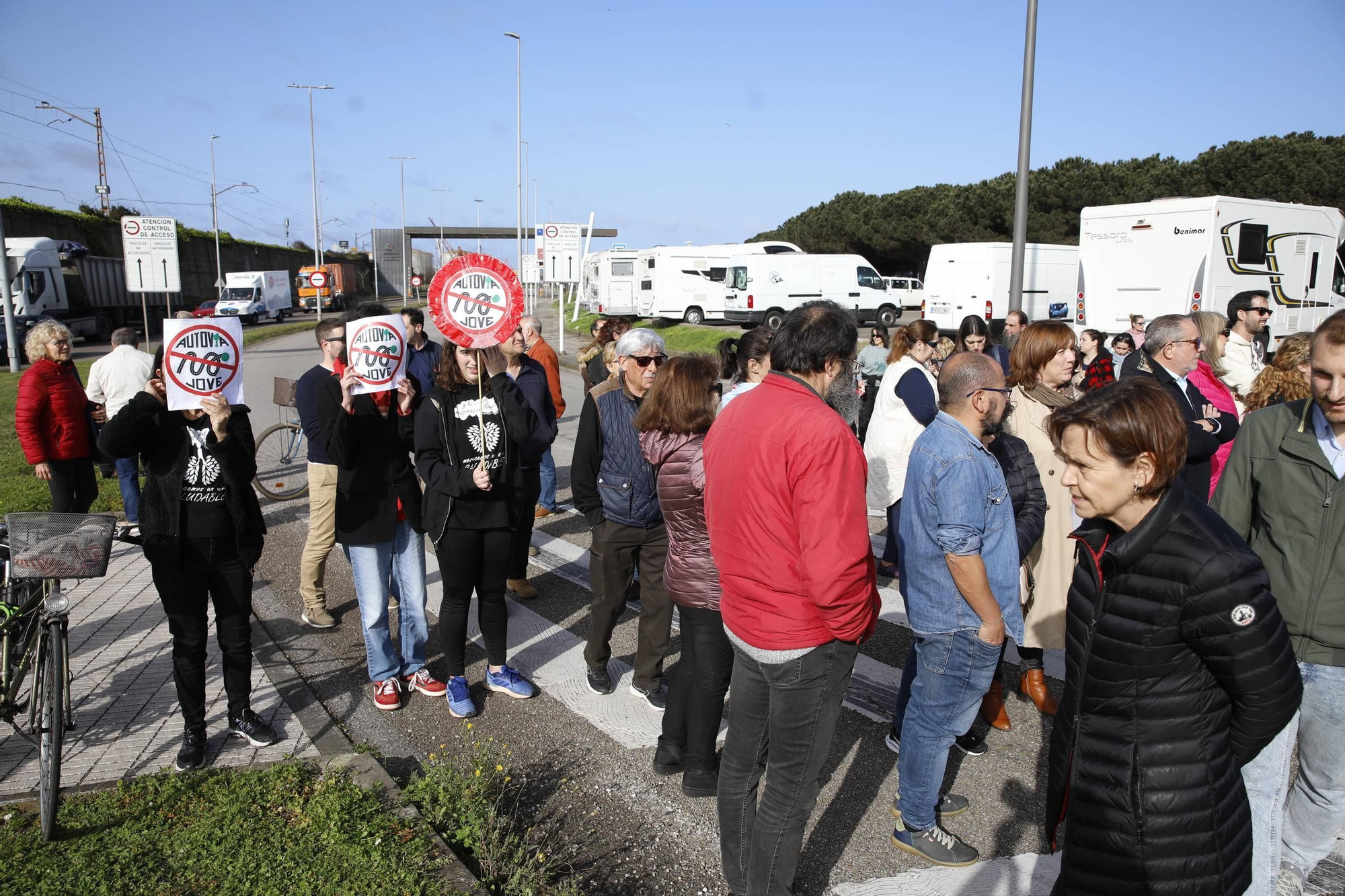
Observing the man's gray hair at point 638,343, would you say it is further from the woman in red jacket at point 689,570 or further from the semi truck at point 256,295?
the semi truck at point 256,295

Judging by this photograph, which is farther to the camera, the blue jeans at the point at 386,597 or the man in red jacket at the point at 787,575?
the blue jeans at the point at 386,597

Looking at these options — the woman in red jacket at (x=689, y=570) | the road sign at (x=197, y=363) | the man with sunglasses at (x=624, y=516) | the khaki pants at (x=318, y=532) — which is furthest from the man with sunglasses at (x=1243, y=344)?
the road sign at (x=197, y=363)

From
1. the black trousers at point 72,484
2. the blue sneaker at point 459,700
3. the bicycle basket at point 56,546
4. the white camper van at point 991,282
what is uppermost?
the white camper van at point 991,282

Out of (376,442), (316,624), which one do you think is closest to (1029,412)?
(376,442)

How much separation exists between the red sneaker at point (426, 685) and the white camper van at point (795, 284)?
26911 millimetres

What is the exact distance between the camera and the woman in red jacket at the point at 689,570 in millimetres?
3797

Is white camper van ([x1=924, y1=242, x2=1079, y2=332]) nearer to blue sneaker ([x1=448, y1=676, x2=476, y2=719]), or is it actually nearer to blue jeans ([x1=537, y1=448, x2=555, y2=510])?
blue jeans ([x1=537, y1=448, x2=555, y2=510])

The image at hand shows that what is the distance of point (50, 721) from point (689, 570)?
263 cm

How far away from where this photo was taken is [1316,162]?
116 ft

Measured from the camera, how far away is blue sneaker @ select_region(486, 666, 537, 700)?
4.95 metres

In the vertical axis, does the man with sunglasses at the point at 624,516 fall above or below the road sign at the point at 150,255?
below

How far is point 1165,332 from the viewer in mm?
5184

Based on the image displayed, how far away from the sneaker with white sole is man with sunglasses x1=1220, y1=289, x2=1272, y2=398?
4395 millimetres

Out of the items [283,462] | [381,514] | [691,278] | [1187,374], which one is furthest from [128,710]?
[691,278]
